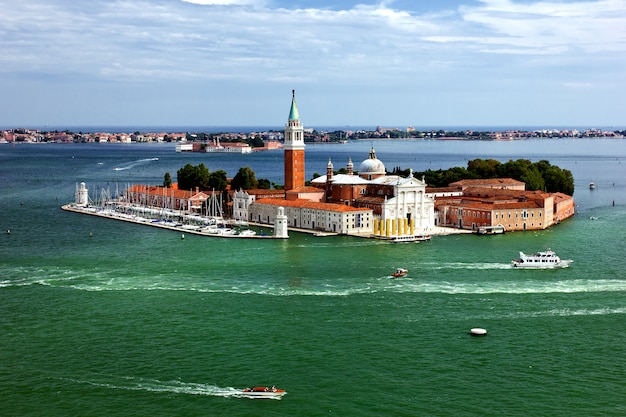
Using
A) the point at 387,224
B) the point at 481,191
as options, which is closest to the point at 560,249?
the point at 387,224

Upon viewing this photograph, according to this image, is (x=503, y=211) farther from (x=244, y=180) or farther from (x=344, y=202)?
(x=244, y=180)

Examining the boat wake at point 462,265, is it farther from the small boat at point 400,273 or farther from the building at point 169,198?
the building at point 169,198

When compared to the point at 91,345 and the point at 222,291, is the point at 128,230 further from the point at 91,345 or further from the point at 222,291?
the point at 91,345

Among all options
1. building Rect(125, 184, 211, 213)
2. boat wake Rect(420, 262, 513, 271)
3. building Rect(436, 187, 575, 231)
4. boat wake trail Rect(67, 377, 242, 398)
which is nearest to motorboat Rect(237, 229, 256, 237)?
A: building Rect(125, 184, 211, 213)

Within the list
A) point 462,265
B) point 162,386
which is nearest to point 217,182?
point 462,265

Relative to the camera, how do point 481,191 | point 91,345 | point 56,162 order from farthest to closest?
point 56,162 → point 481,191 → point 91,345
